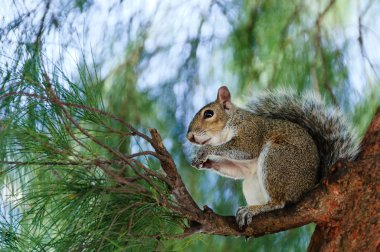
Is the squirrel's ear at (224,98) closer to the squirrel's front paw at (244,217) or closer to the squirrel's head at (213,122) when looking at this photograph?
the squirrel's head at (213,122)

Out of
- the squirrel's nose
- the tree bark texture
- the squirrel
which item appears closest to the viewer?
the tree bark texture

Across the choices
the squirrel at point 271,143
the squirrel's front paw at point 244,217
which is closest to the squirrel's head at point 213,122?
the squirrel at point 271,143

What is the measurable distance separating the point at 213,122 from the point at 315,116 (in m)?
0.21

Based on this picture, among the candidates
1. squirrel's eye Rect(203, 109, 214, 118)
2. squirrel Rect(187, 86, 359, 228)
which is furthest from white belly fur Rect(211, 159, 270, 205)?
squirrel's eye Rect(203, 109, 214, 118)

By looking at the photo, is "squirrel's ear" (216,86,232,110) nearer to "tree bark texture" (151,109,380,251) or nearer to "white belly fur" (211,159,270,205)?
"white belly fur" (211,159,270,205)

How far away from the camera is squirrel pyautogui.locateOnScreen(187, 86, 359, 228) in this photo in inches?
60.0

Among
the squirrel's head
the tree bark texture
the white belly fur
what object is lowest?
the tree bark texture

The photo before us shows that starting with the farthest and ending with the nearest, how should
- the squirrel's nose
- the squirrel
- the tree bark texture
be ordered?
the squirrel's nose, the squirrel, the tree bark texture

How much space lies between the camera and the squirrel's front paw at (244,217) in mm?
1420

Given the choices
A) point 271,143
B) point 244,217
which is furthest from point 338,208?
point 271,143

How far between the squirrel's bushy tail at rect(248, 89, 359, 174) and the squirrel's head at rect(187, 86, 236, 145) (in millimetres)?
54

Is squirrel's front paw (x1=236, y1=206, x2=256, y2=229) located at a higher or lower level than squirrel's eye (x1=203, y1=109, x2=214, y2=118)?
lower

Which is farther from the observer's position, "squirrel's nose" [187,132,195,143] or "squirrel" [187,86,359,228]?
"squirrel's nose" [187,132,195,143]

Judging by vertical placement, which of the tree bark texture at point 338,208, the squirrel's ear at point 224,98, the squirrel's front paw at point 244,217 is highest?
the squirrel's ear at point 224,98
